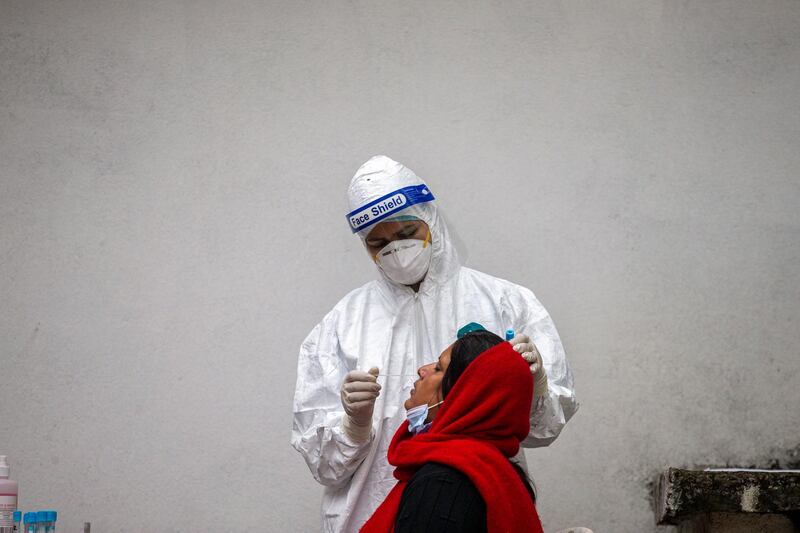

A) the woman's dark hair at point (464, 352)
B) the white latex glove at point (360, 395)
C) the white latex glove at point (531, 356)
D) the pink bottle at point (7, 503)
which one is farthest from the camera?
the pink bottle at point (7, 503)

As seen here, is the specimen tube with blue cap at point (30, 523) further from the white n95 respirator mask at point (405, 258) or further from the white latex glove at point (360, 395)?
the white n95 respirator mask at point (405, 258)

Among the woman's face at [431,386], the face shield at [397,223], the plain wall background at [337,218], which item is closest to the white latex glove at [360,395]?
the woman's face at [431,386]

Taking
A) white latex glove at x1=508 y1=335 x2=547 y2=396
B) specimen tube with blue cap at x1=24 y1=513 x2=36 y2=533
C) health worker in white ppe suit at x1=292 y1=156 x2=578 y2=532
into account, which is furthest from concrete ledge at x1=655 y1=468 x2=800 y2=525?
specimen tube with blue cap at x1=24 y1=513 x2=36 y2=533

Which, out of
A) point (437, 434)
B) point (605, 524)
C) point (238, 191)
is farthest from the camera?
point (238, 191)

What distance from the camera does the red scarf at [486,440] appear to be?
2.19 m

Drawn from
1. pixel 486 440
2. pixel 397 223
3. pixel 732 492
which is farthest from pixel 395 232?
pixel 732 492

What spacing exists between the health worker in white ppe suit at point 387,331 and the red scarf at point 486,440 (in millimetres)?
555

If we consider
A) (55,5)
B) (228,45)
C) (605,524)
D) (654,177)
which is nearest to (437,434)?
(605,524)

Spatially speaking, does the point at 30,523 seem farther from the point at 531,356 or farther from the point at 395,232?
the point at 531,356

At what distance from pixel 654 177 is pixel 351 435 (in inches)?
84.2

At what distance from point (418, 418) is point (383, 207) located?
0.80m

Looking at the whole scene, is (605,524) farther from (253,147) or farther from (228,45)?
(228,45)

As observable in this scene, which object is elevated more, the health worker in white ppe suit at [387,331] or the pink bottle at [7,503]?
the health worker in white ppe suit at [387,331]

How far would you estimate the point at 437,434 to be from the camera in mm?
2291
